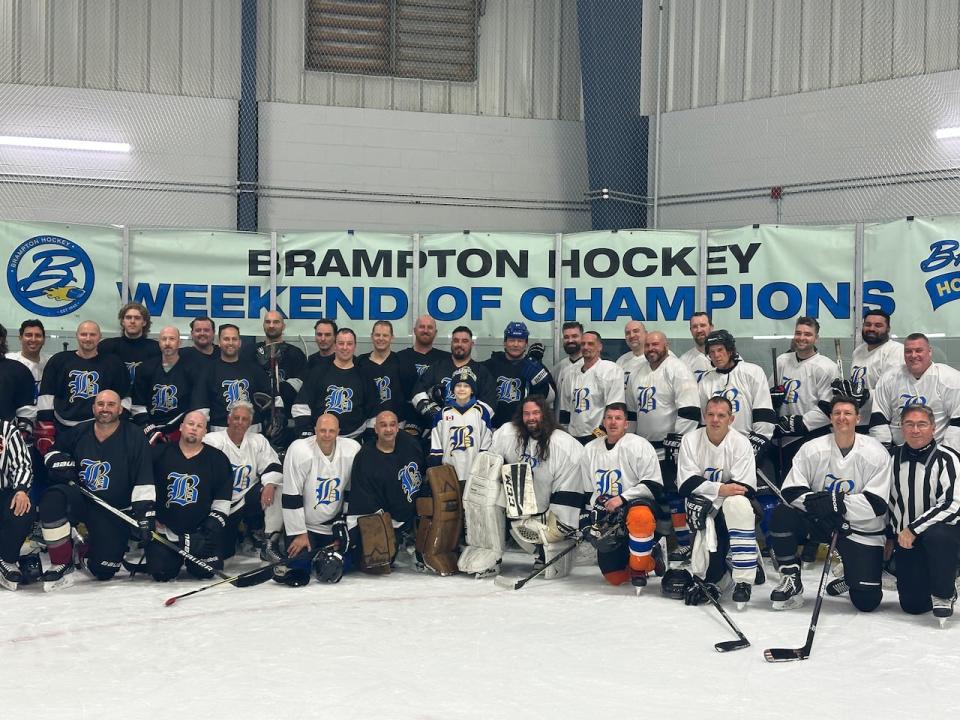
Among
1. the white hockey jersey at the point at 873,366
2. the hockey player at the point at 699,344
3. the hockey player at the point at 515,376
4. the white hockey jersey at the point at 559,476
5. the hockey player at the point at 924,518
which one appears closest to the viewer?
the hockey player at the point at 924,518

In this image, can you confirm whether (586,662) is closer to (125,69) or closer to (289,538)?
(289,538)

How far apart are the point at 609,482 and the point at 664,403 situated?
2.65 ft

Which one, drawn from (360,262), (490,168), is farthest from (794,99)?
(360,262)

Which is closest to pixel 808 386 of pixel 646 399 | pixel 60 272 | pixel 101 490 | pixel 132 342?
pixel 646 399

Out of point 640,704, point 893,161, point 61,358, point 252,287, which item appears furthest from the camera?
point 893,161

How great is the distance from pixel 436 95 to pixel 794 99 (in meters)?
3.20

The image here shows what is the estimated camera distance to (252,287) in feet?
24.8

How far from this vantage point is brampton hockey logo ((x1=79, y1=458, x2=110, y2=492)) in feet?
18.7

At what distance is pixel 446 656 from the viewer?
4.21 meters

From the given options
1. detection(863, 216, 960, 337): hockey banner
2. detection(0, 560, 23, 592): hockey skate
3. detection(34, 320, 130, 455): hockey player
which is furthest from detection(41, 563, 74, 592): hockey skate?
detection(863, 216, 960, 337): hockey banner

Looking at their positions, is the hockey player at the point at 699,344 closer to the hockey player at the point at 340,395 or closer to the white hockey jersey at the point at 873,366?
the white hockey jersey at the point at 873,366

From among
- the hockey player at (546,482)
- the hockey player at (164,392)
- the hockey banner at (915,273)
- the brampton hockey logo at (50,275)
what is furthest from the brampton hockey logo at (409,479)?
the hockey banner at (915,273)

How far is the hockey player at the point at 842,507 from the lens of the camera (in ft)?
16.5

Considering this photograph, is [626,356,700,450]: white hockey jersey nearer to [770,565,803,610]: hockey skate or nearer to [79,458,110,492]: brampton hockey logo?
[770,565,803,610]: hockey skate
